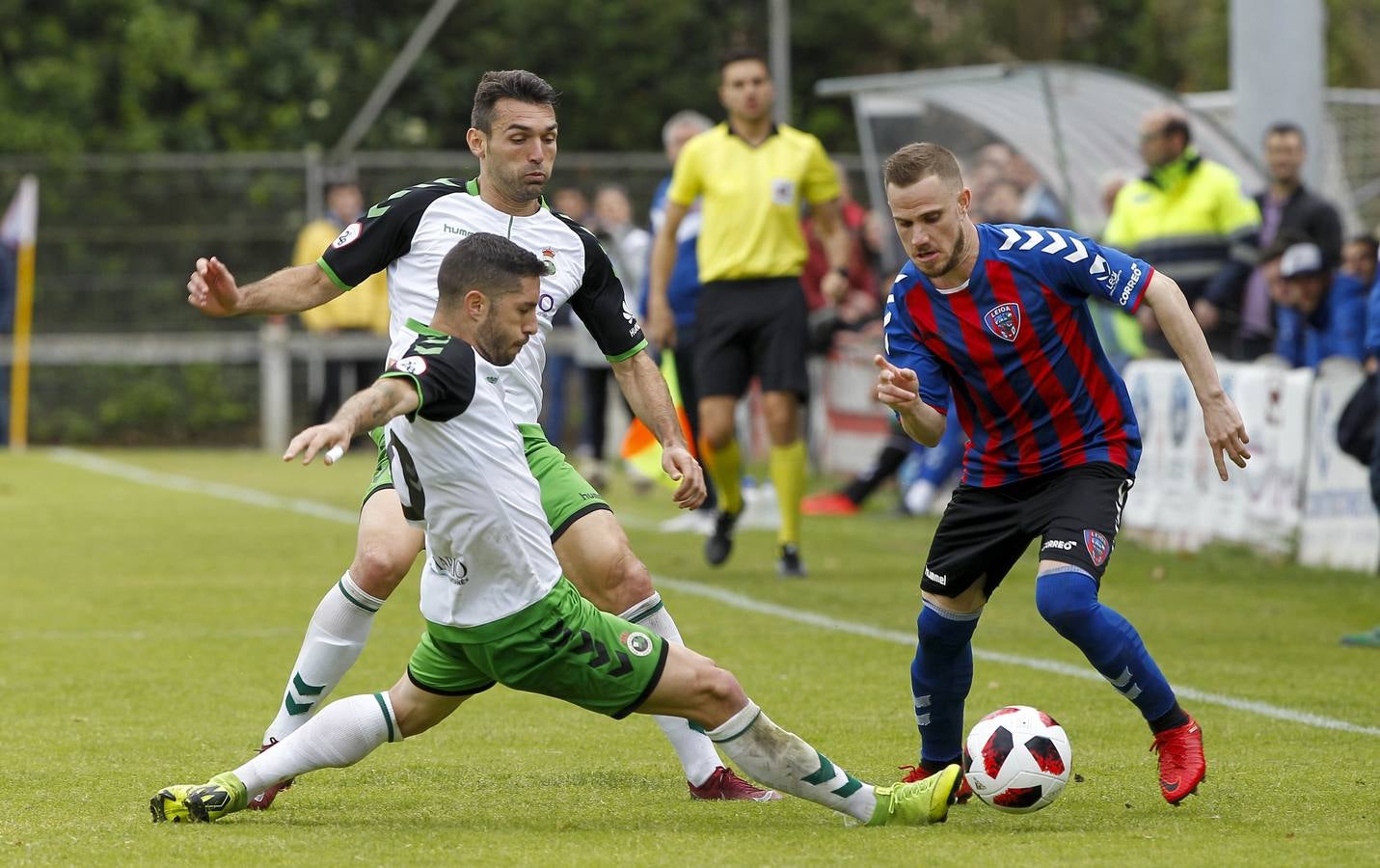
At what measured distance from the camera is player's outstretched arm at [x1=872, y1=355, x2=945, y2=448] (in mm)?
5441

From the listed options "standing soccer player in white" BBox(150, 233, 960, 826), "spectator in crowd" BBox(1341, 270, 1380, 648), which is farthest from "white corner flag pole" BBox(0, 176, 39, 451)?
"standing soccer player in white" BBox(150, 233, 960, 826)

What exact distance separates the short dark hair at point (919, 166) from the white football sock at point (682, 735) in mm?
1329

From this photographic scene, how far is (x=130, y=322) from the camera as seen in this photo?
23375 mm

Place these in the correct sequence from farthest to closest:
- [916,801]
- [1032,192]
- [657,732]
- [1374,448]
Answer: [1032,192] → [1374,448] → [657,732] → [916,801]

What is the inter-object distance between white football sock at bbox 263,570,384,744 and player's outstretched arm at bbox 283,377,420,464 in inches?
50.4

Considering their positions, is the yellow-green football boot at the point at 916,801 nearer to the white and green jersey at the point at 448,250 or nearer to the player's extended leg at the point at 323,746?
the player's extended leg at the point at 323,746

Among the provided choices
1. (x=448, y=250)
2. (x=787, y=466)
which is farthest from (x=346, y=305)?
(x=448, y=250)

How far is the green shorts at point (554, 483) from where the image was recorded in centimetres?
581

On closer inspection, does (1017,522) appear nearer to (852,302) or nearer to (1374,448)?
(1374,448)

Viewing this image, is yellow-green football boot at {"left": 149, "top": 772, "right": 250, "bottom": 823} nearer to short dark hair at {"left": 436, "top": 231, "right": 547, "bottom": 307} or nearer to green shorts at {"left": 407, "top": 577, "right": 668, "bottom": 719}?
green shorts at {"left": 407, "top": 577, "right": 668, "bottom": 719}

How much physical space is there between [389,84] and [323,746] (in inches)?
862

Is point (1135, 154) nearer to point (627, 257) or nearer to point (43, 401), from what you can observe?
point (627, 257)

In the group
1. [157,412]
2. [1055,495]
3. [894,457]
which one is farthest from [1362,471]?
[157,412]

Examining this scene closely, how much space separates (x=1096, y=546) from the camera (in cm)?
557
